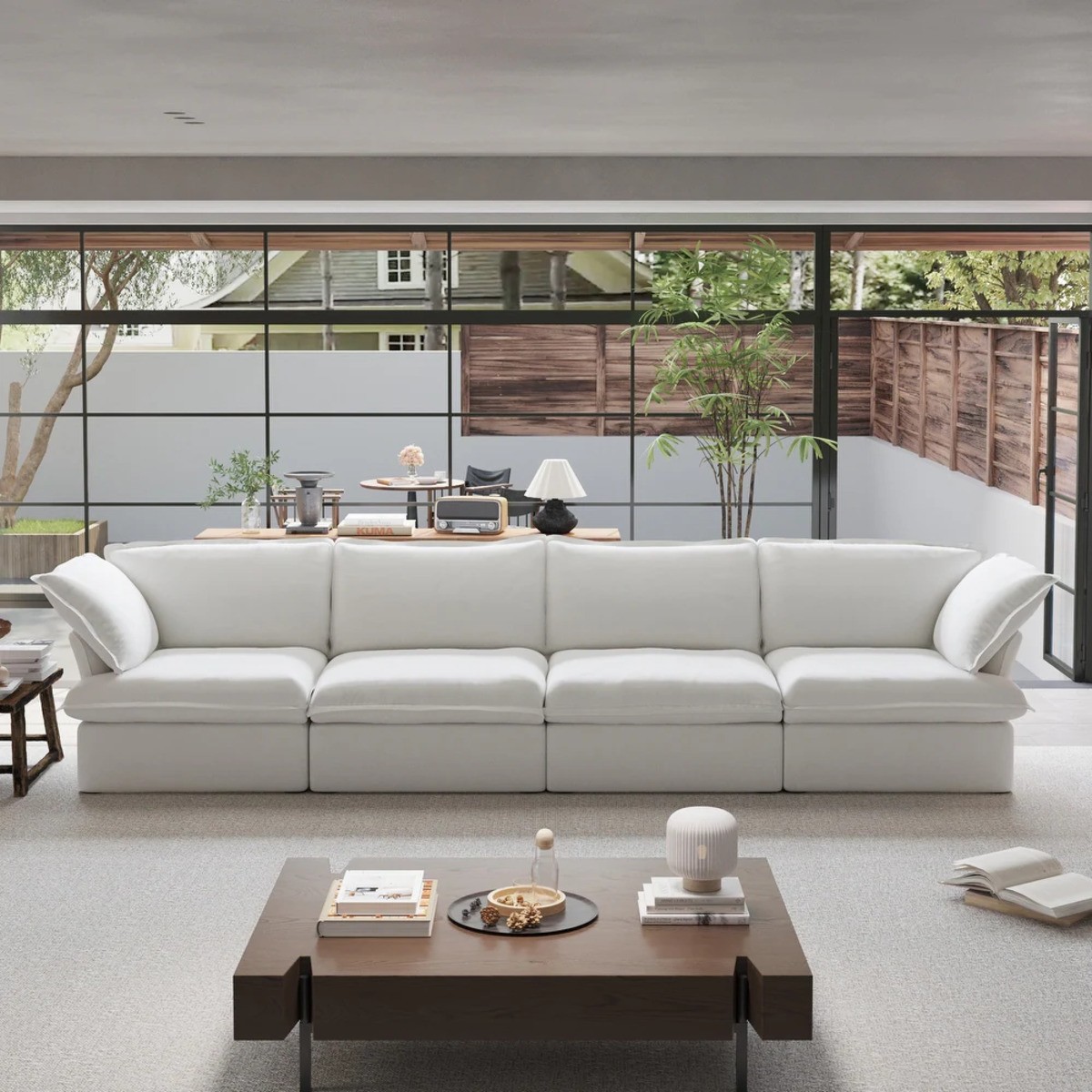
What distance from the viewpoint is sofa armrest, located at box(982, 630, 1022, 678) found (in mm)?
5301

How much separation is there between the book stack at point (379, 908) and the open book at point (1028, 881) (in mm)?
1642

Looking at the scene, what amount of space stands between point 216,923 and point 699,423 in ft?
23.5

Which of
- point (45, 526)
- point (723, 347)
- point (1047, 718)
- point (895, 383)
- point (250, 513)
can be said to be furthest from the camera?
point (895, 383)

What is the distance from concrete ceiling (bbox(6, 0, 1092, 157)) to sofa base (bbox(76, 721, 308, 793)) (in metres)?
2.17

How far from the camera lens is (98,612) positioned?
5.23 meters

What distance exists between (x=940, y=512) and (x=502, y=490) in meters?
3.76

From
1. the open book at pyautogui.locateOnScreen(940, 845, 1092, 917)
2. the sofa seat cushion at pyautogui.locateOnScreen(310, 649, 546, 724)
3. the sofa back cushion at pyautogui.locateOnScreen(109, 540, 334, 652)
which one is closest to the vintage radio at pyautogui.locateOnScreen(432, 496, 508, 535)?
the sofa back cushion at pyautogui.locateOnScreen(109, 540, 334, 652)

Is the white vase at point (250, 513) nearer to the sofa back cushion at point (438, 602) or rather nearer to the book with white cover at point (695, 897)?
the sofa back cushion at point (438, 602)

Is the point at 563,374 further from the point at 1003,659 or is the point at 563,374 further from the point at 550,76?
the point at 550,76

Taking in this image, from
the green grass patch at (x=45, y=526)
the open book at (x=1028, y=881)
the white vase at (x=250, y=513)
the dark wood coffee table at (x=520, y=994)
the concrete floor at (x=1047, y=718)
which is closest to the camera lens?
the dark wood coffee table at (x=520, y=994)

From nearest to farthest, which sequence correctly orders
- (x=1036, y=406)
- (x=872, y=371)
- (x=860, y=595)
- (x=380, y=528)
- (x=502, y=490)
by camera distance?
(x=860, y=595) → (x=380, y=528) → (x=1036, y=406) → (x=502, y=490) → (x=872, y=371)

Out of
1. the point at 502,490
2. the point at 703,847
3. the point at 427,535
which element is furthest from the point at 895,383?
the point at 703,847

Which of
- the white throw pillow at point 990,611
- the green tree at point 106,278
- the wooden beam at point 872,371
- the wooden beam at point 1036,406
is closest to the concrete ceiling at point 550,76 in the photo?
the white throw pillow at point 990,611

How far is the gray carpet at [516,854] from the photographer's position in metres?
3.17
